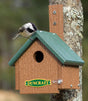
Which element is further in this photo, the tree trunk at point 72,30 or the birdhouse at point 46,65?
the tree trunk at point 72,30

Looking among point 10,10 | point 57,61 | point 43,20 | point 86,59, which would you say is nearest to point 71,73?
point 57,61

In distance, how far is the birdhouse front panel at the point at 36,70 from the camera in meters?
5.16

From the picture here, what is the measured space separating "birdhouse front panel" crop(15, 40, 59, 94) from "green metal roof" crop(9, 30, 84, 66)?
66mm

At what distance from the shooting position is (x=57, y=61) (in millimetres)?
5145

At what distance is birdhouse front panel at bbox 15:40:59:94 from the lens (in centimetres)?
516

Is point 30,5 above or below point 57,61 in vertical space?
above

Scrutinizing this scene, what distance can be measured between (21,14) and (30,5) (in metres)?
1.29

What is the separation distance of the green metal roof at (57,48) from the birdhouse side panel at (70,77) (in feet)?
0.32

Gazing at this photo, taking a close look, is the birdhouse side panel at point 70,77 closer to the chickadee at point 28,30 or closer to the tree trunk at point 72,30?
the tree trunk at point 72,30

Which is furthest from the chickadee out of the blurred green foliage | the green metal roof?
the blurred green foliage

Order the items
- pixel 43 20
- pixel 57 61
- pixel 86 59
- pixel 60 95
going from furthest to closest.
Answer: pixel 43 20 → pixel 86 59 → pixel 60 95 → pixel 57 61

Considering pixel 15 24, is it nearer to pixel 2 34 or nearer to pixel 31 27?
pixel 2 34

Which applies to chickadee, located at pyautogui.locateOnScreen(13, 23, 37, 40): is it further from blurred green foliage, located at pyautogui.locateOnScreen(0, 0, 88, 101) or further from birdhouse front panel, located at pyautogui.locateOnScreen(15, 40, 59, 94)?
blurred green foliage, located at pyautogui.locateOnScreen(0, 0, 88, 101)

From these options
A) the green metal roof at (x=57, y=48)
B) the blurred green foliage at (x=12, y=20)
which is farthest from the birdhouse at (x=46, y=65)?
the blurred green foliage at (x=12, y=20)
